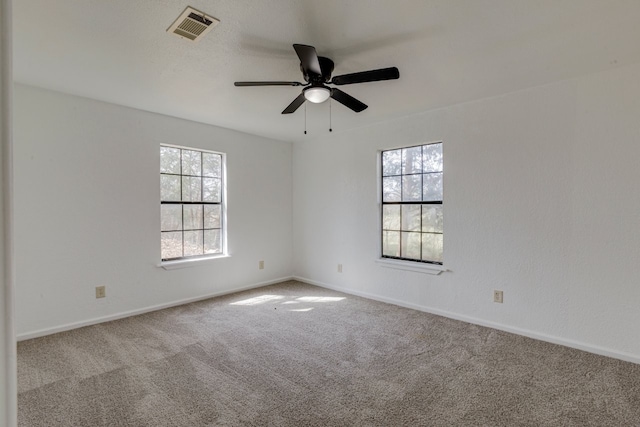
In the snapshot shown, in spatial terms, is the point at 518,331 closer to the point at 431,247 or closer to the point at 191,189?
the point at 431,247

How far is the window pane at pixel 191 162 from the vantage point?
13.3 ft

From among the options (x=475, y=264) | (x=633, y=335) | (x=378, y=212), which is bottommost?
(x=633, y=335)

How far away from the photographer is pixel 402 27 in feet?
6.52

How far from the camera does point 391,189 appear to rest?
4074mm

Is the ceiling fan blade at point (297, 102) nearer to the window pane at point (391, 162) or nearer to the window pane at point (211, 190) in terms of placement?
the window pane at point (391, 162)

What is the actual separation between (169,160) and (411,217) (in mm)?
3041

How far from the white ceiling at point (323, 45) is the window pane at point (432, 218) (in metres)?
1.20

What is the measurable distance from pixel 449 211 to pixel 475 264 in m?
0.61

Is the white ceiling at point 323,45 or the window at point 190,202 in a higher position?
the white ceiling at point 323,45

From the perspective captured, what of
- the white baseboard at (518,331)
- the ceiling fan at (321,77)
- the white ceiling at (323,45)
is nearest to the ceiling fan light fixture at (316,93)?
the ceiling fan at (321,77)

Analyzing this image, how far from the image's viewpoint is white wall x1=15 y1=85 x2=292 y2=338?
293 centimetres

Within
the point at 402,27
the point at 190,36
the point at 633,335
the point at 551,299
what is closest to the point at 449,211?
the point at 551,299

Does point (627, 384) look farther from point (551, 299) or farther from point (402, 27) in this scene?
point (402, 27)

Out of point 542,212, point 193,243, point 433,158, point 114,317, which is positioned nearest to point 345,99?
point 433,158
